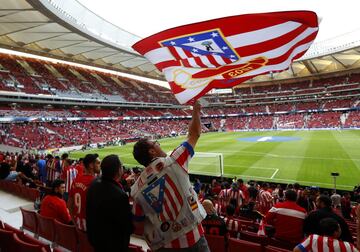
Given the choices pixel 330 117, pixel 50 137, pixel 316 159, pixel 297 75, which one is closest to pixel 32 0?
pixel 50 137

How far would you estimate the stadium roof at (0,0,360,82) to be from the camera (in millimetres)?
26484

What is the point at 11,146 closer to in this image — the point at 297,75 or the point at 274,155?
the point at 274,155

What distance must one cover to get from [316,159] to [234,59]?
17.7m

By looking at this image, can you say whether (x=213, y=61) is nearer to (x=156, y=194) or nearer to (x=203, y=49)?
(x=203, y=49)

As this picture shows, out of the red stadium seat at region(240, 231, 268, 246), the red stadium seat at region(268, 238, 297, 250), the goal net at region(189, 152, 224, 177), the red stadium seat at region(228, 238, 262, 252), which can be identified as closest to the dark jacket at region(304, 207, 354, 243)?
the red stadium seat at region(268, 238, 297, 250)

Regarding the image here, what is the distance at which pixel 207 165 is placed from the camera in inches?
808

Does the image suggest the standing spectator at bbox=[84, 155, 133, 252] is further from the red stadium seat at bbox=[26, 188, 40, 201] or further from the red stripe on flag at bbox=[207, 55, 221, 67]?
the red stadium seat at bbox=[26, 188, 40, 201]

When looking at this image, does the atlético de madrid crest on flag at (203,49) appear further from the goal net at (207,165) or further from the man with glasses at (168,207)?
the goal net at (207,165)

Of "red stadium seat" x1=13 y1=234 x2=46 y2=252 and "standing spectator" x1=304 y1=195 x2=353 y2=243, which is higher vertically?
"red stadium seat" x1=13 y1=234 x2=46 y2=252

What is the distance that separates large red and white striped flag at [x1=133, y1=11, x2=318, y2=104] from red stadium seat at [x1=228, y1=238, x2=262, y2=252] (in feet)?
9.71

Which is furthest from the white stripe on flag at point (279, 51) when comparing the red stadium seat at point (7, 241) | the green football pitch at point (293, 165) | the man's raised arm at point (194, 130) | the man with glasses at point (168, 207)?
the green football pitch at point (293, 165)

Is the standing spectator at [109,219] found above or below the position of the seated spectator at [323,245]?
above

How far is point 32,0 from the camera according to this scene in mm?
21891

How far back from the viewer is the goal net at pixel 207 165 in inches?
711
